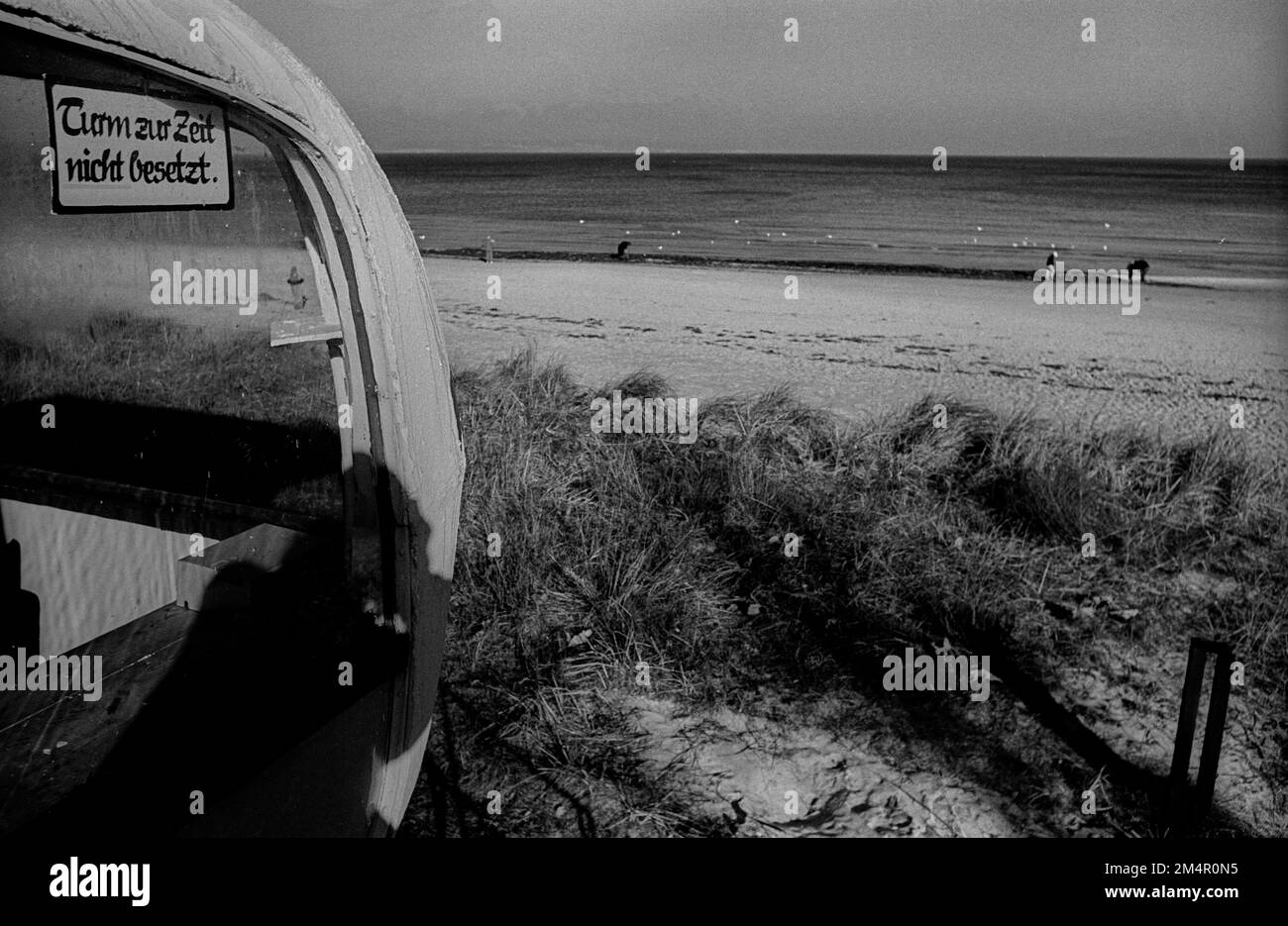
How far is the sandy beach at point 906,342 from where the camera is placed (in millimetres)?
10180

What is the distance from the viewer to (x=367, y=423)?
9.40 ft

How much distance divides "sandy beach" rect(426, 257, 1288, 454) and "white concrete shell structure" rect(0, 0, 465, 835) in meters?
6.03

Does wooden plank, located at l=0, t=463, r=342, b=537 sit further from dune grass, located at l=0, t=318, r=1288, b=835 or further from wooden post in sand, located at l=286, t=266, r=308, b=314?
wooden post in sand, located at l=286, t=266, r=308, b=314

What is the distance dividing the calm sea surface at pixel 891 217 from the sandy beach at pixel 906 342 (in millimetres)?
8588

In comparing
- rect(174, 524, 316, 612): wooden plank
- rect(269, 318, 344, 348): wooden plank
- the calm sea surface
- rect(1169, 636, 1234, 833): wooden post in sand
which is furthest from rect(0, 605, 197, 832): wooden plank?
the calm sea surface

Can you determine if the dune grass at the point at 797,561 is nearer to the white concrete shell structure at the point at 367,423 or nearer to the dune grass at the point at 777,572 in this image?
the dune grass at the point at 777,572

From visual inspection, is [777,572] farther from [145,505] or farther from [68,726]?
[68,726]

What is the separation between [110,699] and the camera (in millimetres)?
2428

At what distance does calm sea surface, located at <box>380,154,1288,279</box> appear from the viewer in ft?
98.6

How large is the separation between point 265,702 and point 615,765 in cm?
180

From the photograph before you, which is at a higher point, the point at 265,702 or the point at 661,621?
the point at 265,702

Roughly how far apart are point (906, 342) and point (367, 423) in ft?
38.3
